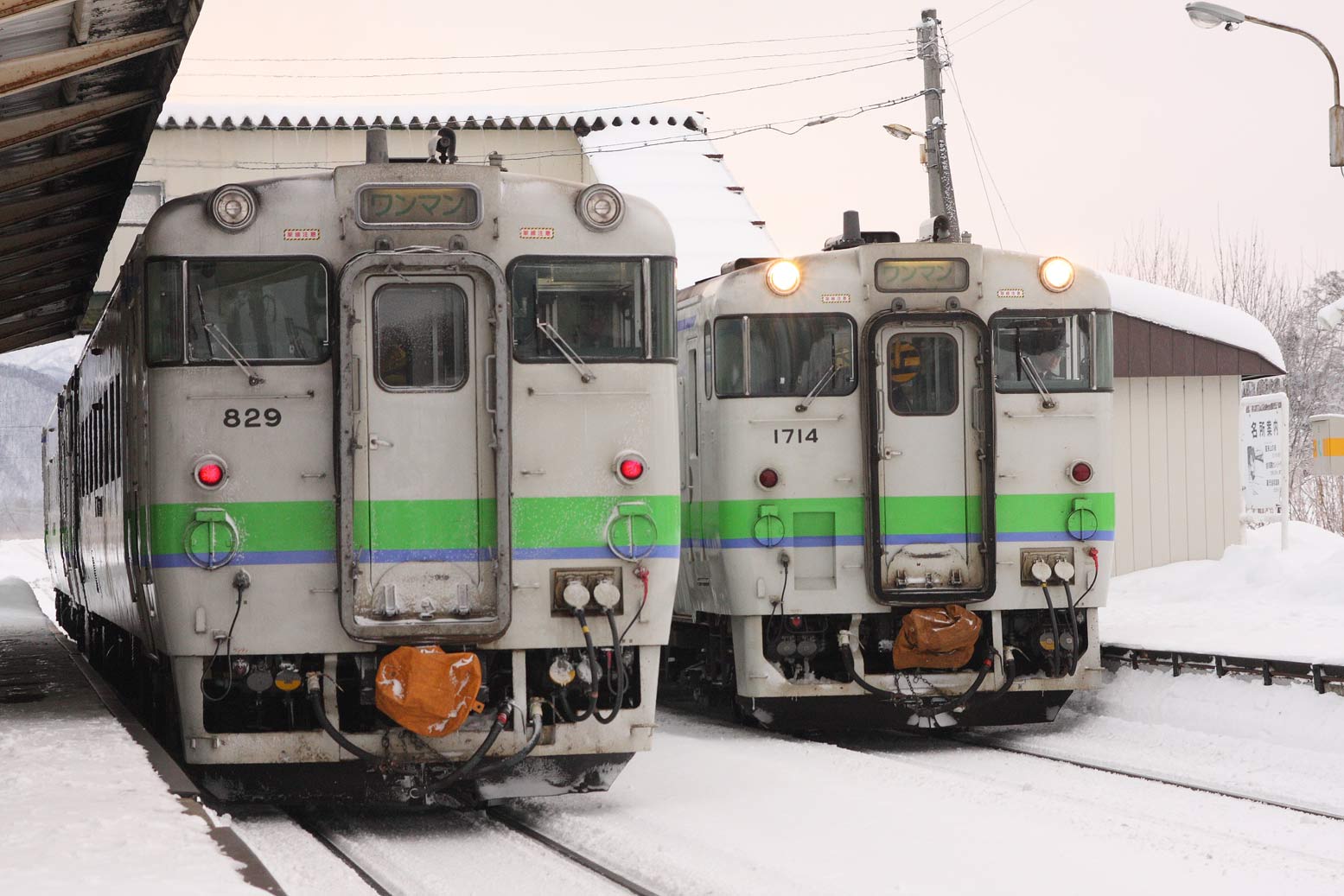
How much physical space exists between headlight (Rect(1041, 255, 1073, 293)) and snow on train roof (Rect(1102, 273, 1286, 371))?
327 inches

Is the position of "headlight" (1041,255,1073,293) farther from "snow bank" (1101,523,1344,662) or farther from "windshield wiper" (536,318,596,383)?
"windshield wiper" (536,318,596,383)

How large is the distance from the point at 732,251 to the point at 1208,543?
1035 cm

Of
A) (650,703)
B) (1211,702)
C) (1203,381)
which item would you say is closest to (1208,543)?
(1203,381)

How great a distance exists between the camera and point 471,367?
29.3ft

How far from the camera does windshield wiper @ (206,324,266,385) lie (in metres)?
8.84

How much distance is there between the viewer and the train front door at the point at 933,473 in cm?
1165

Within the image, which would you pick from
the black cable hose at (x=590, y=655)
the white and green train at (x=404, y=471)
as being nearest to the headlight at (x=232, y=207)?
the white and green train at (x=404, y=471)

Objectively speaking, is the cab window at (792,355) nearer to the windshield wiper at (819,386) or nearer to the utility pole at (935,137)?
the windshield wiper at (819,386)

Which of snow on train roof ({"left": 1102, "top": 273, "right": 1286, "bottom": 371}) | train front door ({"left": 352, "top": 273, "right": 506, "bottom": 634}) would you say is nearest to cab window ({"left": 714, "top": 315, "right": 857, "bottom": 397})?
train front door ({"left": 352, "top": 273, "right": 506, "bottom": 634})

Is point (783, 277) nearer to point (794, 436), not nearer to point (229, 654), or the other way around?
point (794, 436)

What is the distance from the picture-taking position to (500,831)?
8.98 m

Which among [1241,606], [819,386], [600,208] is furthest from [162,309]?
[1241,606]

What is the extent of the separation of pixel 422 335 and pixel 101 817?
2.84 metres

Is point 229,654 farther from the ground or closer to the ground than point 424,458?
closer to the ground
